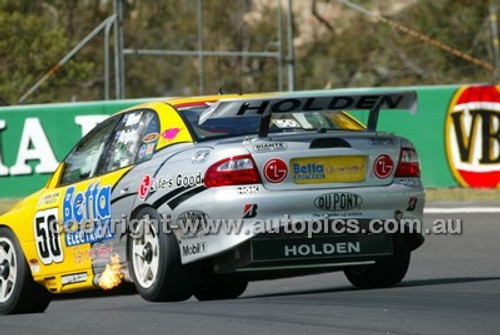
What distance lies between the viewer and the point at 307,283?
36.5 feet

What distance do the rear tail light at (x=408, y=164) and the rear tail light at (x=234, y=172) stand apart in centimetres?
104

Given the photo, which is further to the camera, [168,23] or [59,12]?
[168,23]

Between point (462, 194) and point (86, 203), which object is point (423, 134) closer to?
point (462, 194)

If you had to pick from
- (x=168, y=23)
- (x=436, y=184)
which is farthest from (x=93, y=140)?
(x=168, y=23)

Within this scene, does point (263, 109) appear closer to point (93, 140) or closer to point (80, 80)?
point (93, 140)

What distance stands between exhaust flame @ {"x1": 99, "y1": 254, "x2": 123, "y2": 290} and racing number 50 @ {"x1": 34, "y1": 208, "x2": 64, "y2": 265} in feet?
1.87

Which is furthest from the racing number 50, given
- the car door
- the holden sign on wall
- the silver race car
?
the holden sign on wall

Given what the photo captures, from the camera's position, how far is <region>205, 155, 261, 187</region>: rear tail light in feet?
27.7

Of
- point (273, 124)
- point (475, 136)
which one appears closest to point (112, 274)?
point (273, 124)

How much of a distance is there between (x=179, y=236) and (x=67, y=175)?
1674mm

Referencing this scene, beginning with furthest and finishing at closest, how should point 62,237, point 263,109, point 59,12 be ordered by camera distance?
point 59,12 < point 62,237 < point 263,109

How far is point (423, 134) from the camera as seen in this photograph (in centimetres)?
2188

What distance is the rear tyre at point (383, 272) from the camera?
938 cm

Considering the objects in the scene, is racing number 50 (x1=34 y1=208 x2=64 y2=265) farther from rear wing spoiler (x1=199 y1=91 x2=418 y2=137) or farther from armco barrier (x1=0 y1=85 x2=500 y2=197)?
armco barrier (x1=0 y1=85 x2=500 y2=197)
